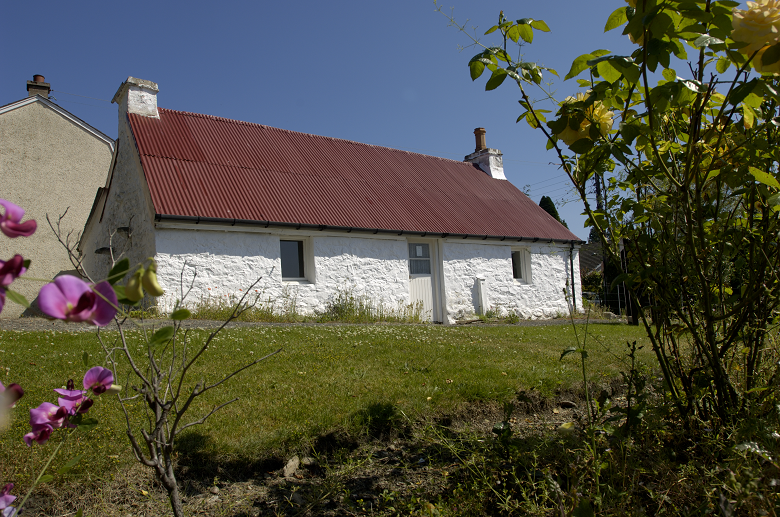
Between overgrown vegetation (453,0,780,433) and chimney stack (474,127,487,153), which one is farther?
chimney stack (474,127,487,153)

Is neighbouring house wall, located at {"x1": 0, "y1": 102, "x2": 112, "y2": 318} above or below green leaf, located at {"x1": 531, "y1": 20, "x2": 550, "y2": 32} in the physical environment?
above

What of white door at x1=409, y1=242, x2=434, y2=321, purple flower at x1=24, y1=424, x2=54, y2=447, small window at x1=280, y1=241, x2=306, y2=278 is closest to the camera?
purple flower at x1=24, y1=424, x2=54, y2=447

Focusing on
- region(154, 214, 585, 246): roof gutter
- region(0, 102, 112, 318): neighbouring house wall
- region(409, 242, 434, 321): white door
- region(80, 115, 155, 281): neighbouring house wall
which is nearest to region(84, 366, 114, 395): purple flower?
region(154, 214, 585, 246): roof gutter

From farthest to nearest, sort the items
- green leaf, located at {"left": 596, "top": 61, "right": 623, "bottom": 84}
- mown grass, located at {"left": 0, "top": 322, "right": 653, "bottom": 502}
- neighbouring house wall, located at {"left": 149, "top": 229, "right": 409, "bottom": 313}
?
1. neighbouring house wall, located at {"left": 149, "top": 229, "right": 409, "bottom": 313}
2. mown grass, located at {"left": 0, "top": 322, "right": 653, "bottom": 502}
3. green leaf, located at {"left": 596, "top": 61, "right": 623, "bottom": 84}

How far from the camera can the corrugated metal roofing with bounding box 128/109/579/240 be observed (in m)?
11.1

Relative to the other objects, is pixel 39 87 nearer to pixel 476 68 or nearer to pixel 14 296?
pixel 476 68

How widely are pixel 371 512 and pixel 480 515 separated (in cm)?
51

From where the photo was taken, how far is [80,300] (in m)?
0.78

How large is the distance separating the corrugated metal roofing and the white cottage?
4cm

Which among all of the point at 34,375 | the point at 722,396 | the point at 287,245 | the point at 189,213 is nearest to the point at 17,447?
the point at 34,375

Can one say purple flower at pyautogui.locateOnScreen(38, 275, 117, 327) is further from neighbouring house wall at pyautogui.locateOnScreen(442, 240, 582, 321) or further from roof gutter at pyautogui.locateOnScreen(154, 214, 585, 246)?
neighbouring house wall at pyautogui.locateOnScreen(442, 240, 582, 321)

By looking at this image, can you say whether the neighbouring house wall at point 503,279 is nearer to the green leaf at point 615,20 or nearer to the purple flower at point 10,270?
the green leaf at point 615,20

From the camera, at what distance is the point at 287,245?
12.0m

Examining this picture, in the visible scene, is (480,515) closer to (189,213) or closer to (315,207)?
(189,213)
